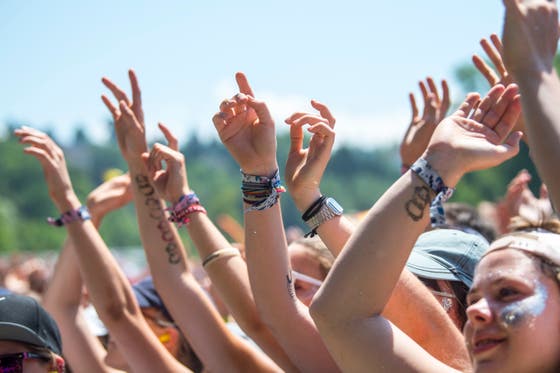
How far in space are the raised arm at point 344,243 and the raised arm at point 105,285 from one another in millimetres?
1220

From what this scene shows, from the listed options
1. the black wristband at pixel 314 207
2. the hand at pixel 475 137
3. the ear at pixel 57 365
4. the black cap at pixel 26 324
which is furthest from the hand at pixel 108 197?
the hand at pixel 475 137

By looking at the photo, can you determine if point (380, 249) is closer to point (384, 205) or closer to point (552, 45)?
point (384, 205)

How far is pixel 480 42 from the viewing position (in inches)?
146

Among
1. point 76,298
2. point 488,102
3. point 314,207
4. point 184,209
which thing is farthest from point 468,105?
point 76,298

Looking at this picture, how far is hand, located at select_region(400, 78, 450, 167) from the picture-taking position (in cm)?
420

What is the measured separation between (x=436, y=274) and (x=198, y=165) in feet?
527

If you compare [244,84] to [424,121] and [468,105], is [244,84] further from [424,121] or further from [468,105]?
[424,121]

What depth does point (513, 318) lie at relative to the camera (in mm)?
2186

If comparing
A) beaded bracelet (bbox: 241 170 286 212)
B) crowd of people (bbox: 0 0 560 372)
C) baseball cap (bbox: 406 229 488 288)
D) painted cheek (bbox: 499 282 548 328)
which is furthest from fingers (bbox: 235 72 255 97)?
painted cheek (bbox: 499 282 548 328)

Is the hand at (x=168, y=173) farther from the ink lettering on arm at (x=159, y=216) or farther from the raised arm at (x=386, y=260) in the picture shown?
the raised arm at (x=386, y=260)

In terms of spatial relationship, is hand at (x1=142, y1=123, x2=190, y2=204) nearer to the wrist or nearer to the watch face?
the watch face

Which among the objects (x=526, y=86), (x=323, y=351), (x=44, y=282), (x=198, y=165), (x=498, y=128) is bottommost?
(x=198, y=165)

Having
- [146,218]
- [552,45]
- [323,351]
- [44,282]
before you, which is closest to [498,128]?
[552,45]

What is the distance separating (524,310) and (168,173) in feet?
6.58
